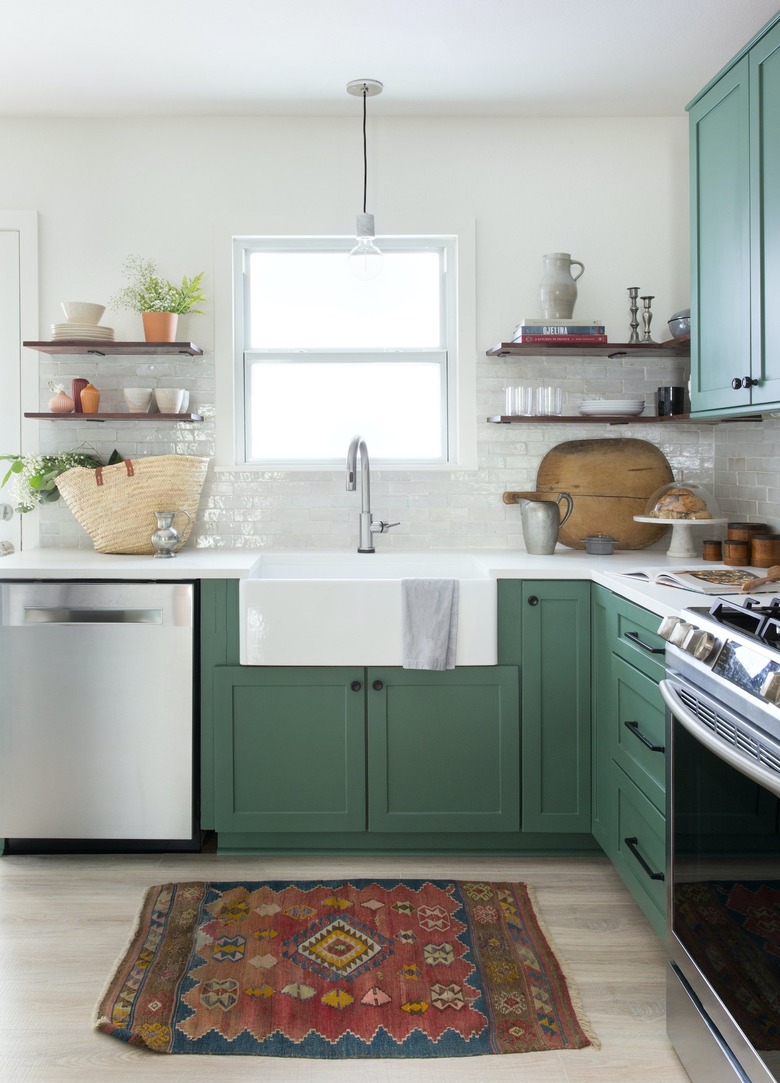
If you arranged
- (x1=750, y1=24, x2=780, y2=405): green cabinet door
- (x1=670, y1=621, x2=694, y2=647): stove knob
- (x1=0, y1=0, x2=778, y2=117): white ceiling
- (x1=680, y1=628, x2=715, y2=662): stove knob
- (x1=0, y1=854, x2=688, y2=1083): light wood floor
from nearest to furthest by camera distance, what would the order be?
1. (x1=680, y1=628, x2=715, y2=662): stove knob
2. (x1=670, y1=621, x2=694, y2=647): stove knob
3. (x1=0, y1=854, x2=688, y2=1083): light wood floor
4. (x1=750, y1=24, x2=780, y2=405): green cabinet door
5. (x1=0, y1=0, x2=778, y2=117): white ceiling

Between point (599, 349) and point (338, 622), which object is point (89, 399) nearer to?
point (338, 622)

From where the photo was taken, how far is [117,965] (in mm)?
2309

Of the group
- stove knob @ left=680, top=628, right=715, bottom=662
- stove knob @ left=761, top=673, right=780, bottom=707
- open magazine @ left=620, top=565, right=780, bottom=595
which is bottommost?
stove knob @ left=761, top=673, right=780, bottom=707

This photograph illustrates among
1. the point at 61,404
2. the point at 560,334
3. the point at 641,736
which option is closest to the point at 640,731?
the point at 641,736

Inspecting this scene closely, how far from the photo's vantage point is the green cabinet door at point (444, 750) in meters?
2.90

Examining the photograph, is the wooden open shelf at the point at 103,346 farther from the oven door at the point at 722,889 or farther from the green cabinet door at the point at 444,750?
the oven door at the point at 722,889

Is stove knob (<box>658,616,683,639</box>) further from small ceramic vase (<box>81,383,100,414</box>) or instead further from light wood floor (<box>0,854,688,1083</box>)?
small ceramic vase (<box>81,383,100,414</box>)

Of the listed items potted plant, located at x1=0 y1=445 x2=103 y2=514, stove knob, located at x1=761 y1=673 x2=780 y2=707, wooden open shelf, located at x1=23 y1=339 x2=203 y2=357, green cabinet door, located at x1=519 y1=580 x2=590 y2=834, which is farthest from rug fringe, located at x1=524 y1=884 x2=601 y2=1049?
wooden open shelf, located at x1=23 y1=339 x2=203 y2=357

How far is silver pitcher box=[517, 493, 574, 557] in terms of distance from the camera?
3283mm

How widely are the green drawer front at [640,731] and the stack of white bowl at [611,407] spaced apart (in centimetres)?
110

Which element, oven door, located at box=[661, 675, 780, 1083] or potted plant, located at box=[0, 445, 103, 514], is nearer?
oven door, located at box=[661, 675, 780, 1083]

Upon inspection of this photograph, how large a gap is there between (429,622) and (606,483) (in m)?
1.16

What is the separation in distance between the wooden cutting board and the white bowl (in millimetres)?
1846

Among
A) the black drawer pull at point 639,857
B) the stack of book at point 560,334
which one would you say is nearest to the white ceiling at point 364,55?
the stack of book at point 560,334
